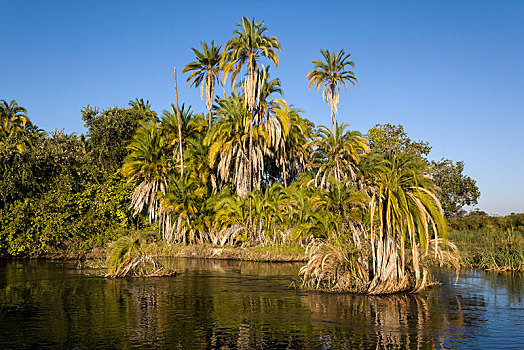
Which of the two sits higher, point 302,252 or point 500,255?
Result: point 500,255

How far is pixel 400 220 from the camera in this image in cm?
1695

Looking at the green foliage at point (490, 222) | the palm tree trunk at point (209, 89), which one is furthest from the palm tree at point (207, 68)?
the green foliage at point (490, 222)

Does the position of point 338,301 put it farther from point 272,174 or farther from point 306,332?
point 272,174

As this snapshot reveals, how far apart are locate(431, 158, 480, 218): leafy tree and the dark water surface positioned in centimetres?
4870

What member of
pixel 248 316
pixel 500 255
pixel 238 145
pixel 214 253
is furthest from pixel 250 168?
pixel 248 316

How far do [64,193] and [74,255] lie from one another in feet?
15.8

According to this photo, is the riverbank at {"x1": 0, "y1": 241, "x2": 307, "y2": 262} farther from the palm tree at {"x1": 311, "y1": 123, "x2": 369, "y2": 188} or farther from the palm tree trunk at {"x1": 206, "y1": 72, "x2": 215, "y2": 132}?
the palm tree trunk at {"x1": 206, "y1": 72, "x2": 215, "y2": 132}

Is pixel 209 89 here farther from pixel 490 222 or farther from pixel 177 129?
pixel 490 222

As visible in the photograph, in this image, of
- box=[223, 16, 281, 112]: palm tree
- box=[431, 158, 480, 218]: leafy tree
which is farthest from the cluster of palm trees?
box=[431, 158, 480, 218]: leafy tree

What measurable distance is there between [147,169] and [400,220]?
2874 cm

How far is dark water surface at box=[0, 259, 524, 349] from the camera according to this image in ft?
36.5

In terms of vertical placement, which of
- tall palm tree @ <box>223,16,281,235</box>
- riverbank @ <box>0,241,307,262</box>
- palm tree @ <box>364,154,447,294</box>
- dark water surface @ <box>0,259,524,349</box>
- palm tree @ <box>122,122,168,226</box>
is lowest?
dark water surface @ <box>0,259,524,349</box>

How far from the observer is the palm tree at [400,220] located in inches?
656

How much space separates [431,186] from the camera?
1794cm
